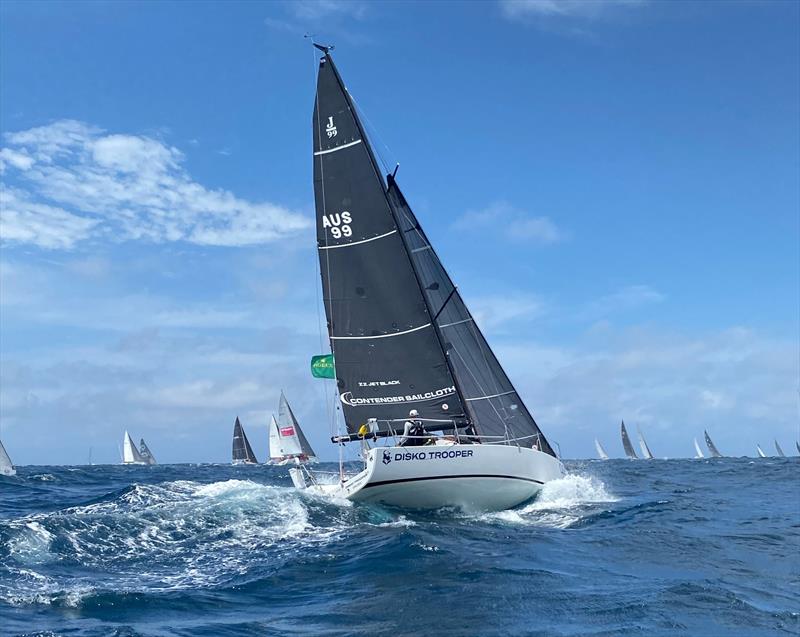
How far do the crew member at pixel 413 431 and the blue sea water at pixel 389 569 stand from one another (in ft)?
6.11

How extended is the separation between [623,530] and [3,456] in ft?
186

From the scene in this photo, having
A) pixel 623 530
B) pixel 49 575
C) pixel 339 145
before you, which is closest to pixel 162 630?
pixel 49 575

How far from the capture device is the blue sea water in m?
9.20

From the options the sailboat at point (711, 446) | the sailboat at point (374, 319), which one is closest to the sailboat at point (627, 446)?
the sailboat at point (711, 446)

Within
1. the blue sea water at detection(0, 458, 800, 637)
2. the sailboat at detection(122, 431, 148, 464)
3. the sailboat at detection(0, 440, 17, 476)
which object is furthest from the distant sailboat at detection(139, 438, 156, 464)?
the blue sea water at detection(0, 458, 800, 637)

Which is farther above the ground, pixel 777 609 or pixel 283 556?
pixel 283 556

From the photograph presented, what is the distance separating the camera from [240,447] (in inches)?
4218

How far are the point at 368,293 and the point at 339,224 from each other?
213 cm

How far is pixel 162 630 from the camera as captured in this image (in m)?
8.75

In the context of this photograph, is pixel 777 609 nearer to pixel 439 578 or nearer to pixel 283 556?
pixel 439 578

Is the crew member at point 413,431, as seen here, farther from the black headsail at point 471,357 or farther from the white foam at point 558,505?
the black headsail at point 471,357

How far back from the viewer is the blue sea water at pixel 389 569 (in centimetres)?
920

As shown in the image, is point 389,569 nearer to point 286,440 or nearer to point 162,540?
point 162,540

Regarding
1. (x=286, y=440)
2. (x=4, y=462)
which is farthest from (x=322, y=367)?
(x=286, y=440)
